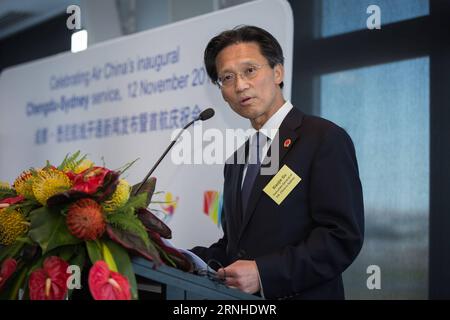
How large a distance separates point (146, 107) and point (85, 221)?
6.29ft

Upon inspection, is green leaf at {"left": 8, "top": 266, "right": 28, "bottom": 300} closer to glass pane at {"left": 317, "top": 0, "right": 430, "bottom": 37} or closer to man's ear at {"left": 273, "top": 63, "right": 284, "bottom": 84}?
man's ear at {"left": 273, "top": 63, "right": 284, "bottom": 84}

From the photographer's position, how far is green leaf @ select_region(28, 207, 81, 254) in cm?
118

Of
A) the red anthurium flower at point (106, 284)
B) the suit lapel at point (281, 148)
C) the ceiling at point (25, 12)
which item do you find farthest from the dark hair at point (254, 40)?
the ceiling at point (25, 12)

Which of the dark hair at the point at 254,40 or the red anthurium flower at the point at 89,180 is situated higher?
the dark hair at the point at 254,40

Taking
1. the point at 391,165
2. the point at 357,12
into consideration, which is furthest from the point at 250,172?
the point at 357,12

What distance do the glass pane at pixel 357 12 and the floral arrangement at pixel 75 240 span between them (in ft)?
5.50

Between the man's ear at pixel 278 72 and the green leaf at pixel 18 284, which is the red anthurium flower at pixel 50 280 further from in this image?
the man's ear at pixel 278 72

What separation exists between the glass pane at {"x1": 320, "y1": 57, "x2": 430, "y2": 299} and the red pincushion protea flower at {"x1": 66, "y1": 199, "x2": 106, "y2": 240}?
1676mm

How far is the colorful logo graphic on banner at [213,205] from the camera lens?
2.70m

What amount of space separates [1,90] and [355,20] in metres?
2.47

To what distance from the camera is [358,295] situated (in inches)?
107

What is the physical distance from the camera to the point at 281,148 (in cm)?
179
